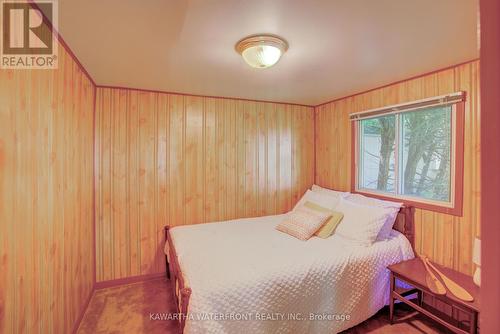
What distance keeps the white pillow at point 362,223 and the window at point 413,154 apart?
1.47ft

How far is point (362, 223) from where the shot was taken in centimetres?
235

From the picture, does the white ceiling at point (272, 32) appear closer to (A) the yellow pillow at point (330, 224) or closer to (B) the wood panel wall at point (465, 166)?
(B) the wood panel wall at point (465, 166)

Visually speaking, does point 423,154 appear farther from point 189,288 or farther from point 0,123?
point 0,123

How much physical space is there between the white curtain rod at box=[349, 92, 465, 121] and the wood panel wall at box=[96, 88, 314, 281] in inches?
39.8

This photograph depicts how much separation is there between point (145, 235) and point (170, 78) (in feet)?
6.04

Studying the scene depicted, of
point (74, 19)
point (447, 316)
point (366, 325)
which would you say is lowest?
point (366, 325)

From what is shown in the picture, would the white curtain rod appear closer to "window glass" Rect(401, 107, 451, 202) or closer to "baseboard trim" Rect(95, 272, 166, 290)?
"window glass" Rect(401, 107, 451, 202)

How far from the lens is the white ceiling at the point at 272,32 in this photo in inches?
52.9

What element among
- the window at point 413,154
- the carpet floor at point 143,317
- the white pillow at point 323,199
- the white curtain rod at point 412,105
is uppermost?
the white curtain rod at point 412,105

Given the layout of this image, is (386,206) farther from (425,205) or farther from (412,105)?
(412,105)

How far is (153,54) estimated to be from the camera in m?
1.92

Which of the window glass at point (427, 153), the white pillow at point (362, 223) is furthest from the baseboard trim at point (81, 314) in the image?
the window glass at point (427, 153)

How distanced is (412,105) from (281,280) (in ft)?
6.90

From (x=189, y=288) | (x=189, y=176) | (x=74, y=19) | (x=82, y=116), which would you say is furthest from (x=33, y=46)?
(x=189, y=176)
